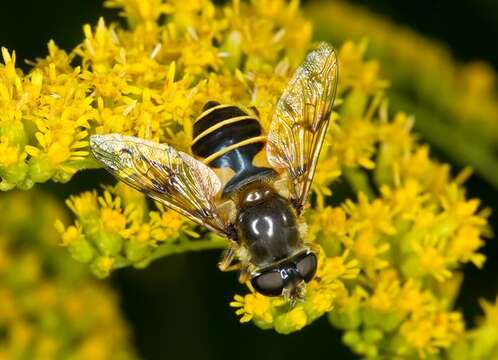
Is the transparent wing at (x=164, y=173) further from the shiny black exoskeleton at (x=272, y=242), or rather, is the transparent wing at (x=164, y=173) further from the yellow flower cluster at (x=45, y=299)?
the yellow flower cluster at (x=45, y=299)

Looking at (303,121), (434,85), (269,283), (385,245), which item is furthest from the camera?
(434,85)

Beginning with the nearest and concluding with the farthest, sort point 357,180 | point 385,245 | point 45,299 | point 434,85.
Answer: point 385,245
point 357,180
point 45,299
point 434,85

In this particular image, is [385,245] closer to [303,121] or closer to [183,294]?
[303,121]

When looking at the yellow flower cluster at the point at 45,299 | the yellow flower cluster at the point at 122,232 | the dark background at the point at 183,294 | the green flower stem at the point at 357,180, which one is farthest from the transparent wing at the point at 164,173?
the dark background at the point at 183,294

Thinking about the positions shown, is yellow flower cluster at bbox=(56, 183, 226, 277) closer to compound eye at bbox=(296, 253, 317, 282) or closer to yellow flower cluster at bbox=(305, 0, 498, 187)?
compound eye at bbox=(296, 253, 317, 282)

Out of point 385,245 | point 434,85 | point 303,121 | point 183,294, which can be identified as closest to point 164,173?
point 303,121

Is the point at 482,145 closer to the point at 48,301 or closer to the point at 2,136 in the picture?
the point at 48,301
